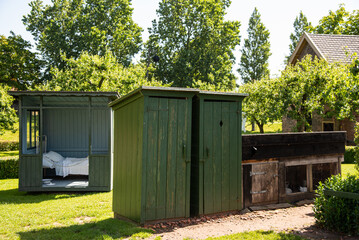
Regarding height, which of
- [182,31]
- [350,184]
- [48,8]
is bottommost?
[350,184]

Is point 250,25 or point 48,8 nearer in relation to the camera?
point 48,8

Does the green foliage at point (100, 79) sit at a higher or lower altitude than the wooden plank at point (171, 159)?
higher

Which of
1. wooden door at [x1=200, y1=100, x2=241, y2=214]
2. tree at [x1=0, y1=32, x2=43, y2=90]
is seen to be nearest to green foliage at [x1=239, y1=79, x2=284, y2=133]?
wooden door at [x1=200, y1=100, x2=241, y2=214]

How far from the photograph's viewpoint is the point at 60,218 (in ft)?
23.8

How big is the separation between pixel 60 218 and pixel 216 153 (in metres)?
3.99

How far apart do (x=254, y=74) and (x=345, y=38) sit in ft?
82.7

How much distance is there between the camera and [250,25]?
4881 cm

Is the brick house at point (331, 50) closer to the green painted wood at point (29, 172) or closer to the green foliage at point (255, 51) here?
the green painted wood at point (29, 172)

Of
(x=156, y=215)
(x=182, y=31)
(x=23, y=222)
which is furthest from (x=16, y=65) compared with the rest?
(x=156, y=215)

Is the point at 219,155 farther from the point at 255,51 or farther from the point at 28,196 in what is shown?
the point at 255,51

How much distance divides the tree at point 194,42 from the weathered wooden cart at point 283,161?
69.0 ft

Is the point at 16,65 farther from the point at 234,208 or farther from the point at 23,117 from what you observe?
the point at 234,208

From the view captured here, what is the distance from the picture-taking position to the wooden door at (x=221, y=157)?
6488 mm

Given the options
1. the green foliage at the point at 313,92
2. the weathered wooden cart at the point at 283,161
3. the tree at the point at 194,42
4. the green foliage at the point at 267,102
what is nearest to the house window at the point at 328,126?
the green foliage at the point at 267,102
